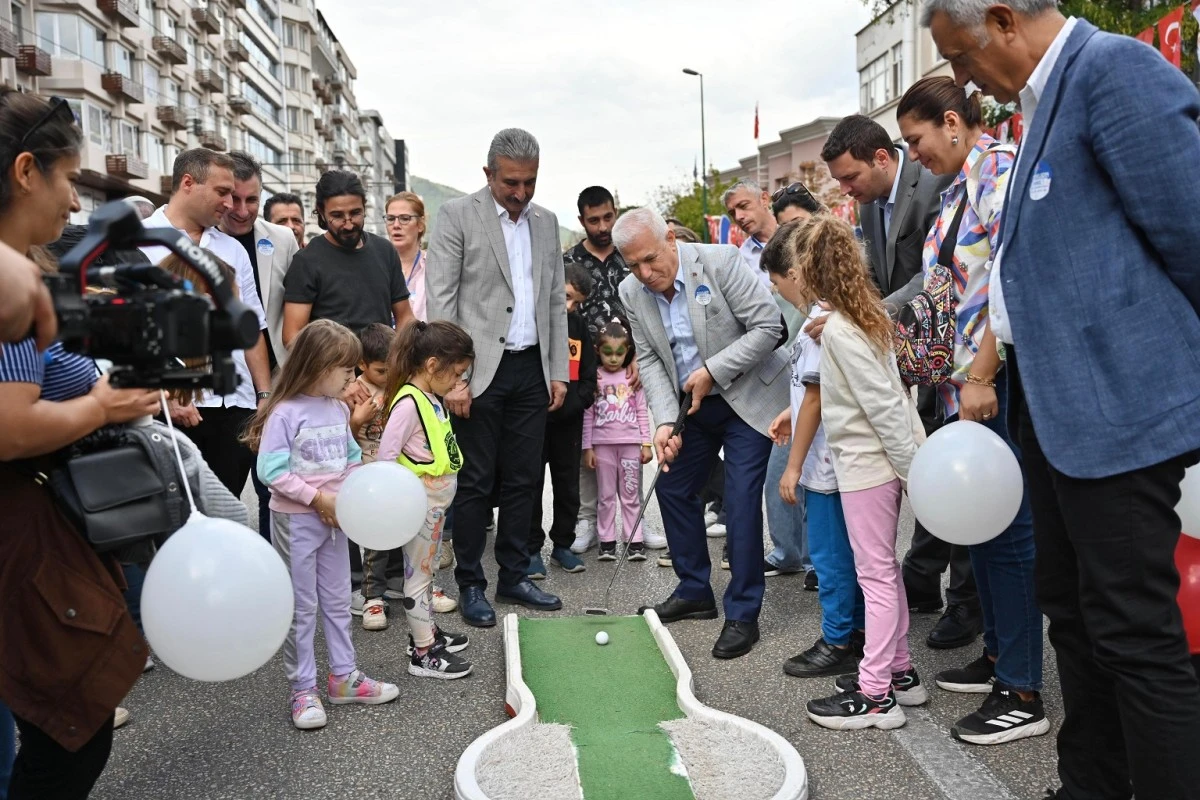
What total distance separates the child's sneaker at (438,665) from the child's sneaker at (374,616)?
68 centimetres

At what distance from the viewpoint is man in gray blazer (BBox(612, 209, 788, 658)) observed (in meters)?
4.66

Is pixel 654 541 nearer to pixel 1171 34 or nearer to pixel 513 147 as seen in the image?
pixel 513 147

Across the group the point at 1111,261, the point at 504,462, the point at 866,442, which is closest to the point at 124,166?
the point at 504,462

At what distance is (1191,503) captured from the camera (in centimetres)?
268

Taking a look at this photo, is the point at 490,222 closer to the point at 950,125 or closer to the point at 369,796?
the point at 950,125

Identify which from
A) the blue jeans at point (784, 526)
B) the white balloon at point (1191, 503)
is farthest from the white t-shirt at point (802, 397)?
the white balloon at point (1191, 503)

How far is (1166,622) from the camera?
233cm

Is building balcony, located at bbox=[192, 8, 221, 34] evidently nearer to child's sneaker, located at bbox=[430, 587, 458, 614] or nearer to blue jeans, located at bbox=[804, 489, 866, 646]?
child's sneaker, located at bbox=[430, 587, 458, 614]

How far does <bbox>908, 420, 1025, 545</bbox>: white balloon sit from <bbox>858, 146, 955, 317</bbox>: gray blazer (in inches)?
62.1

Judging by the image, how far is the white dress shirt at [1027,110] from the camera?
2.42 metres

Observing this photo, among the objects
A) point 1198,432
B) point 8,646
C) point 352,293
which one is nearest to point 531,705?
point 8,646

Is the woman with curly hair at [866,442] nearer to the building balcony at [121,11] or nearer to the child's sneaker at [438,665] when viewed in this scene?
the child's sneaker at [438,665]

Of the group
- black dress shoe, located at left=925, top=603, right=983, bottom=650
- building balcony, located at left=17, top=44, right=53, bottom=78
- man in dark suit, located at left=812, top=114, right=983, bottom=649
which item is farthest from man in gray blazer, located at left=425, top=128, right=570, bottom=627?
building balcony, located at left=17, top=44, right=53, bottom=78

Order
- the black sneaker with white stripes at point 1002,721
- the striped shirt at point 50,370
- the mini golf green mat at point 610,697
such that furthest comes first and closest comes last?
the black sneaker with white stripes at point 1002,721 < the mini golf green mat at point 610,697 < the striped shirt at point 50,370
